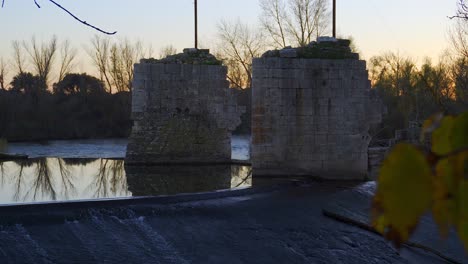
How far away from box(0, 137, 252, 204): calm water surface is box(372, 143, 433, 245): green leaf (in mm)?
7283

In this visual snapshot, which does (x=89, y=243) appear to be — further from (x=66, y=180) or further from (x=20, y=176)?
(x=20, y=176)

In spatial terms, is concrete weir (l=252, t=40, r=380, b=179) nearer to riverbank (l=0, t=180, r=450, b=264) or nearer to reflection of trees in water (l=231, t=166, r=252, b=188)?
reflection of trees in water (l=231, t=166, r=252, b=188)

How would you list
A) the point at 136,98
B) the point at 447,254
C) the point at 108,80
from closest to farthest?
the point at 447,254 < the point at 136,98 < the point at 108,80

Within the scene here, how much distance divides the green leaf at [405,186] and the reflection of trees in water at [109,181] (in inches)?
305

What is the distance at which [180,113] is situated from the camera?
1298 cm

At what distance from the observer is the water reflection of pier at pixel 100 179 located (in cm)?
824

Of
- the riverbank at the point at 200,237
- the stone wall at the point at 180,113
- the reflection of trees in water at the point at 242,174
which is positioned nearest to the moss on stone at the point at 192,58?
the stone wall at the point at 180,113

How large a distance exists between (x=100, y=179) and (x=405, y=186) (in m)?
9.88

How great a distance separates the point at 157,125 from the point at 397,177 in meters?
12.4

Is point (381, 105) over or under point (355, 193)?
over

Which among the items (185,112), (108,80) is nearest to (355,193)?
(185,112)

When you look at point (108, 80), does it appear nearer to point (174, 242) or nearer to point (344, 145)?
point (344, 145)

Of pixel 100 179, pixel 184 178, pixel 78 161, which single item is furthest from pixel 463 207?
pixel 78 161

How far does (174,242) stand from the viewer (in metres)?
6.36
